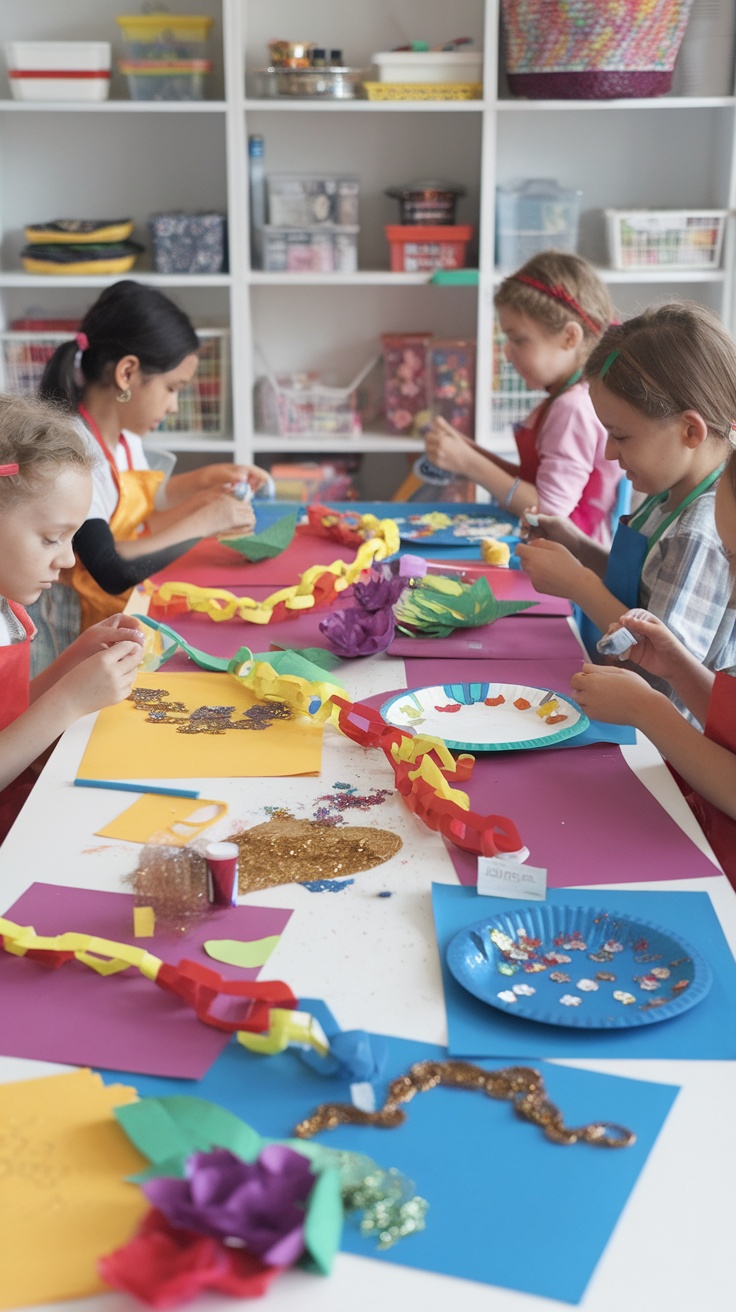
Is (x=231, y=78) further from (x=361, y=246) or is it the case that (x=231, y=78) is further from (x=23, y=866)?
(x=23, y=866)

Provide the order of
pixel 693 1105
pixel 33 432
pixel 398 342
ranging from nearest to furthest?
pixel 693 1105
pixel 33 432
pixel 398 342

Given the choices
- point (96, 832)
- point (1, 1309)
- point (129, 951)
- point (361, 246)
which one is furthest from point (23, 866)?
point (361, 246)

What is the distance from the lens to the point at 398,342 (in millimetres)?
3689

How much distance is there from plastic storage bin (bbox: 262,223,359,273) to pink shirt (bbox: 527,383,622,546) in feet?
4.13

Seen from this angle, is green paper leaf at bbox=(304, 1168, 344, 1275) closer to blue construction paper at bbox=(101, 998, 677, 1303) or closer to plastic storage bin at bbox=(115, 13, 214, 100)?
blue construction paper at bbox=(101, 998, 677, 1303)

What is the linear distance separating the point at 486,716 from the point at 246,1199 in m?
0.85

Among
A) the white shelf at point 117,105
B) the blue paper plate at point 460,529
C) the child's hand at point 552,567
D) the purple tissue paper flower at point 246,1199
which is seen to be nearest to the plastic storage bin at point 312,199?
the white shelf at point 117,105

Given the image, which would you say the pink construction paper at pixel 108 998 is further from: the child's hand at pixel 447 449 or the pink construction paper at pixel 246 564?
the child's hand at pixel 447 449

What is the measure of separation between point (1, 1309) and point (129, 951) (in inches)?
12.1

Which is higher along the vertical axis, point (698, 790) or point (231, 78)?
point (231, 78)

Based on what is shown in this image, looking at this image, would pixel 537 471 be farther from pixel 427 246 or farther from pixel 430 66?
pixel 430 66

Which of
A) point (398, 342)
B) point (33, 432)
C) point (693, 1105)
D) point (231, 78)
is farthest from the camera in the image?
point (398, 342)

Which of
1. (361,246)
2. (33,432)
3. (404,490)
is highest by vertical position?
(361,246)

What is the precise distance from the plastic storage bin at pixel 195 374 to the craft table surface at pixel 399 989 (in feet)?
7.68
